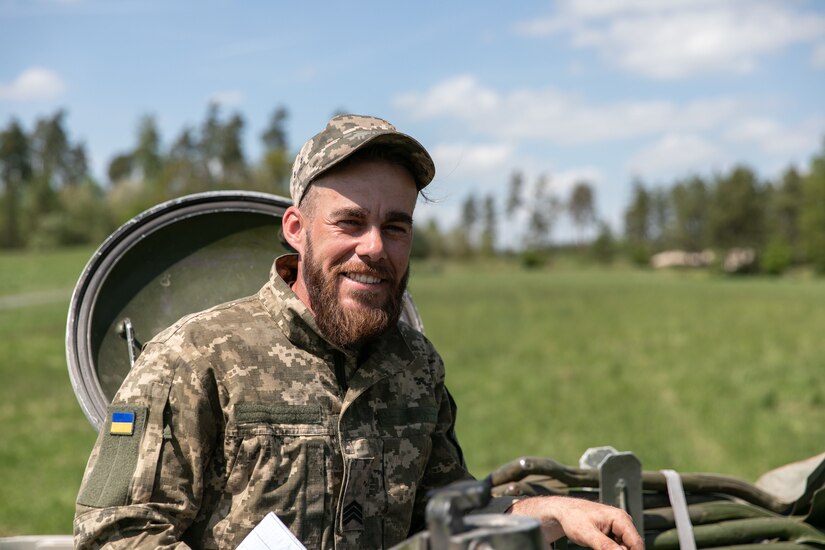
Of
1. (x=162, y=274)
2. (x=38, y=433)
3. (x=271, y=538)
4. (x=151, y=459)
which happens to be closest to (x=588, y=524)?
(x=271, y=538)

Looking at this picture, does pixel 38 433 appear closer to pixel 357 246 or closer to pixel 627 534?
pixel 357 246

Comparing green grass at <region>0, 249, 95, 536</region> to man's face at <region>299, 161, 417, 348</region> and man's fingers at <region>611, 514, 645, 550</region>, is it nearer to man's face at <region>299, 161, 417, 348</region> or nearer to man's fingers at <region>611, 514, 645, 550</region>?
man's face at <region>299, 161, 417, 348</region>

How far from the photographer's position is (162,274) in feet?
11.0

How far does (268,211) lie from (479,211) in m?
135

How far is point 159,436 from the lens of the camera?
7.59ft

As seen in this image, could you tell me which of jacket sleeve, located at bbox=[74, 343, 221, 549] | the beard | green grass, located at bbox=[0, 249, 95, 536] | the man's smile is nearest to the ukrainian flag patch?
jacket sleeve, located at bbox=[74, 343, 221, 549]

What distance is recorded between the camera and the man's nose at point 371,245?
8.38 feet

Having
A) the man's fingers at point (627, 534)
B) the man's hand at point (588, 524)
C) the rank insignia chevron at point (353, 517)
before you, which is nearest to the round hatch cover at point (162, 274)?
the rank insignia chevron at point (353, 517)

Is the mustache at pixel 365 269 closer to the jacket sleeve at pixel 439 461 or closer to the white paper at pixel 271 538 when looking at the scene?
the jacket sleeve at pixel 439 461

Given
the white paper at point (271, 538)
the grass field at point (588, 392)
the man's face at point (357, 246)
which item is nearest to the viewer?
the white paper at point (271, 538)

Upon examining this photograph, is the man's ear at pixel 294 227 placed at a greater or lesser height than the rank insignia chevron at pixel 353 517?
greater

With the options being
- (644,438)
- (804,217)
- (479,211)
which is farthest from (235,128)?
(644,438)

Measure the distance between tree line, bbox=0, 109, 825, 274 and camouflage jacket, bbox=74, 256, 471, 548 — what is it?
5654 cm

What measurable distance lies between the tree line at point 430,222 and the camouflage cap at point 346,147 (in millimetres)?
56457
